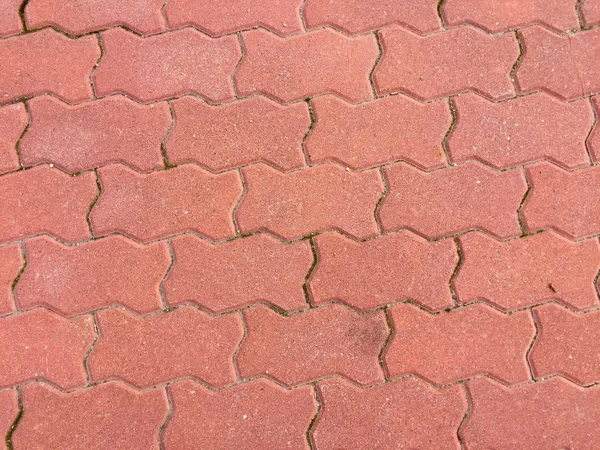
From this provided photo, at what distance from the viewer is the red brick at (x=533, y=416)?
2.29m

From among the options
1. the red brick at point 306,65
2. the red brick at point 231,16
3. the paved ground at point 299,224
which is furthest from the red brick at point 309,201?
the red brick at point 231,16

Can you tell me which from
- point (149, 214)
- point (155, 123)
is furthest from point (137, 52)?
point (149, 214)

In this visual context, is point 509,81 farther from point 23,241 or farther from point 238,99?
point 23,241

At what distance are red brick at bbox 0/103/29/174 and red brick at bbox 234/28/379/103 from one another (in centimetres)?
90

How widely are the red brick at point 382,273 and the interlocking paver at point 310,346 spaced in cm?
8

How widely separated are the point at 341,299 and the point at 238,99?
3.02ft

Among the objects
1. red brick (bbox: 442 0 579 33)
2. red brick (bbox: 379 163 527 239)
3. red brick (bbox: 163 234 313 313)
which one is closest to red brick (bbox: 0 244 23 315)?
red brick (bbox: 163 234 313 313)

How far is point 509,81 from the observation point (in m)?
2.42

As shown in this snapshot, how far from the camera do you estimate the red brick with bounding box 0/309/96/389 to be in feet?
7.57

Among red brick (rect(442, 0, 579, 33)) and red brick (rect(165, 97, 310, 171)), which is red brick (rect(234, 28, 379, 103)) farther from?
red brick (rect(442, 0, 579, 33))

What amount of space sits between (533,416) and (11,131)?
7.85 feet

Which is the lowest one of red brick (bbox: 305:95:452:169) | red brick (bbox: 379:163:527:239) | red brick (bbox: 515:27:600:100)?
red brick (bbox: 379:163:527:239)

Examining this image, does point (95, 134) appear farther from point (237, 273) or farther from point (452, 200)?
point (452, 200)

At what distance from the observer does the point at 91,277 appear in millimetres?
2334
